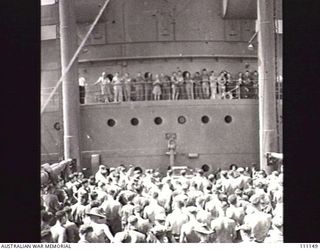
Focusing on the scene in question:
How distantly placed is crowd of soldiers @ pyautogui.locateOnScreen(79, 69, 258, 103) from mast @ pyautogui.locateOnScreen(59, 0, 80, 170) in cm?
116

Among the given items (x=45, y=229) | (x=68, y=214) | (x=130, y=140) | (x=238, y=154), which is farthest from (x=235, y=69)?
(x=45, y=229)

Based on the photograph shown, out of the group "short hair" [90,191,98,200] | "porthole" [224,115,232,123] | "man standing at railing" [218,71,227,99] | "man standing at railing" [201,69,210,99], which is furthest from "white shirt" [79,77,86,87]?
"short hair" [90,191,98,200]

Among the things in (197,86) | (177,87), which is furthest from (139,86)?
(197,86)

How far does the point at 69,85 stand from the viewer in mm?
15266

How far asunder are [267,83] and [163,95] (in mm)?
3900

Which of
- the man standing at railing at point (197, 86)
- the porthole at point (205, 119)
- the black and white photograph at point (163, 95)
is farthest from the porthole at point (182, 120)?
the man standing at railing at point (197, 86)

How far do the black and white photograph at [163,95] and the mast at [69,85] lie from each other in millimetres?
33

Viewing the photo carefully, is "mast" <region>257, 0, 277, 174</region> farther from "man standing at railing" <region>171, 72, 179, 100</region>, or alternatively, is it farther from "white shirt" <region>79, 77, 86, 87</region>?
"white shirt" <region>79, 77, 86, 87</region>

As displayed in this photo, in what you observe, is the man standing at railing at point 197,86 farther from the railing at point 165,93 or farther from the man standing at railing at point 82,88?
the man standing at railing at point 82,88

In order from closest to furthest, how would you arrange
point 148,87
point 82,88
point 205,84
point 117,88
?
1. point 117,88
2. point 205,84
3. point 148,87
4. point 82,88

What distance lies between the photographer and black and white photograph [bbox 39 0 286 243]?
14049mm

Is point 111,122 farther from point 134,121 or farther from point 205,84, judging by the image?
point 205,84

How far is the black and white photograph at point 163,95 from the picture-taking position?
14.0 metres

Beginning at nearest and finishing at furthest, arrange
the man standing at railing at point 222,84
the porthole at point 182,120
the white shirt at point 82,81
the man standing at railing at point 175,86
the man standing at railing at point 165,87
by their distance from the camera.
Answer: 1. the porthole at point 182,120
2. the man standing at railing at point 175,86
3. the man standing at railing at point 222,84
4. the man standing at railing at point 165,87
5. the white shirt at point 82,81
